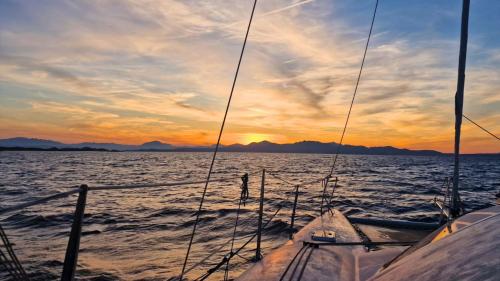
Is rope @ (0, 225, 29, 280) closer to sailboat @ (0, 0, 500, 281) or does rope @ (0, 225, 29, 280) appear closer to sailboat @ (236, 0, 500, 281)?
sailboat @ (0, 0, 500, 281)

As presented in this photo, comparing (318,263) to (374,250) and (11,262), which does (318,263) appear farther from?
(11,262)

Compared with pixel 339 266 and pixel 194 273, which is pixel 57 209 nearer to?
pixel 194 273

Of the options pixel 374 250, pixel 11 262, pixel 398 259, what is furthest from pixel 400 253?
pixel 11 262

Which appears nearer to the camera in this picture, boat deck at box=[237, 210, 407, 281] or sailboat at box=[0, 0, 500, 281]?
sailboat at box=[0, 0, 500, 281]

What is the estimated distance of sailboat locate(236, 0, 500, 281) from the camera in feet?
6.57

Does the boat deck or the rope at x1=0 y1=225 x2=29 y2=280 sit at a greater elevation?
the rope at x1=0 y1=225 x2=29 y2=280

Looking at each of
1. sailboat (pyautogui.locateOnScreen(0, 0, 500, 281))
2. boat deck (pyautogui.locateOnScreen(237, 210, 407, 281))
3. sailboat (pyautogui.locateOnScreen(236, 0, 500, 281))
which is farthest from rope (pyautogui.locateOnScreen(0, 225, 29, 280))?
boat deck (pyautogui.locateOnScreen(237, 210, 407, 281))

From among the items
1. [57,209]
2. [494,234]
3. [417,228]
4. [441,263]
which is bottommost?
[57,209]

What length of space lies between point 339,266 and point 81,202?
359 cm

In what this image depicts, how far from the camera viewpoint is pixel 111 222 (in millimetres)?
15188

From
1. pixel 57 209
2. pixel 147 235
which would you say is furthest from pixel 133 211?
pixel 147 235

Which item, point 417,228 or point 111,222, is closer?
point 417,228

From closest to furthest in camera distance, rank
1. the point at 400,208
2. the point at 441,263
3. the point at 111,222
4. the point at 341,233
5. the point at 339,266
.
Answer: the point at 441,263 < the point at 339,266 < the point at 341,233 < the point at 111,222 < the point at 400,208

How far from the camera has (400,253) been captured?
163 inches
